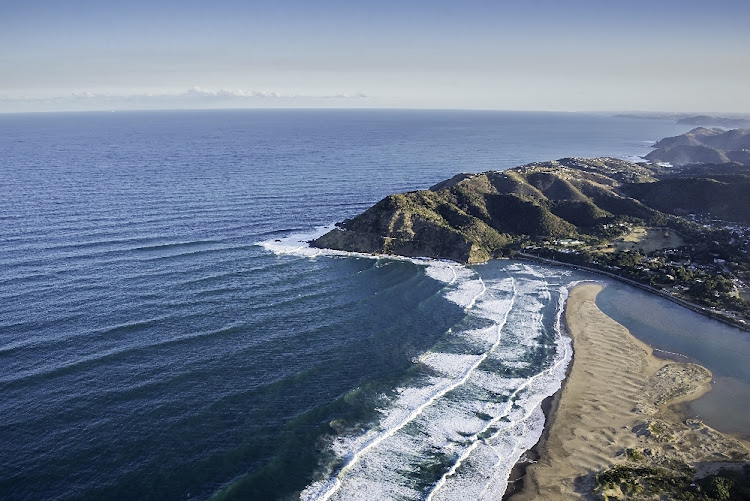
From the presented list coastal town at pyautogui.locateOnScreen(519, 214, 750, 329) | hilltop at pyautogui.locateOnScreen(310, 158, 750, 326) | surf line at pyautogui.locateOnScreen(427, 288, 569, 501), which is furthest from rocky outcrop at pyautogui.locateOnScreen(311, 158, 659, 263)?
surf line at pyautogui.locateOnScreen(427, 288, 569, 501)

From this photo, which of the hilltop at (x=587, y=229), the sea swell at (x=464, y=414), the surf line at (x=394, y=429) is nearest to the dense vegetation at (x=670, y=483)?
the sea swell at (x=464, y=414)

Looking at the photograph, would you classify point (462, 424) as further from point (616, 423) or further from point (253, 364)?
point (253, 364)

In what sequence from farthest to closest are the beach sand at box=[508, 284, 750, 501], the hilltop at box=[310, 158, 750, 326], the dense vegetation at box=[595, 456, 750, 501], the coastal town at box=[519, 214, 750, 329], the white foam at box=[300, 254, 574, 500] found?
the hilltop at box=[310, 158, 750, 326] → the coastal town at box=[519, 214, 750, 329] → the beach sand at box=[508, 284, 750, 501] → the white foam at box=[300, 254, 574, 500] → the dense vegetation at box=[595, 456, 750, 501]

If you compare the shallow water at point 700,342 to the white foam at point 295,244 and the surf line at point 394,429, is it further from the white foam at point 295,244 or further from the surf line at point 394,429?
the white foam at point 295,244

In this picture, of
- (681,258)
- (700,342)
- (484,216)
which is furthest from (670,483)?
(484,216)

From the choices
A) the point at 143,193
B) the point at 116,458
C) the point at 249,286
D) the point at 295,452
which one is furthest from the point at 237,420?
the point at 143,193

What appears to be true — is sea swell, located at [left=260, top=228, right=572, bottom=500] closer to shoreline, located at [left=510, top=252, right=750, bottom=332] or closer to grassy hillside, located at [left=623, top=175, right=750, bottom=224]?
shoreline, located at [left=510, top=252, right=750, bottom=332]
